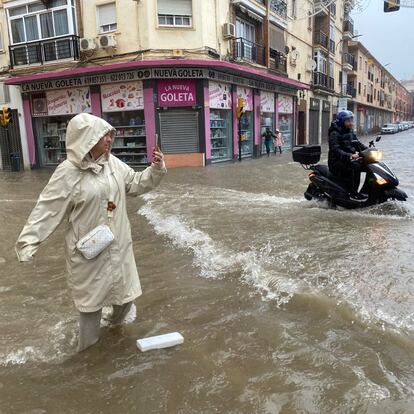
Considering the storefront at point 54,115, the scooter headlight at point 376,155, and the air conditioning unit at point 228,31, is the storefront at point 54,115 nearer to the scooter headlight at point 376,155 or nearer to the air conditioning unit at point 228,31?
the air conditioning unit at point 228,31

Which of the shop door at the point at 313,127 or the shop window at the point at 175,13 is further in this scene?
the shop door at the point at 313,127

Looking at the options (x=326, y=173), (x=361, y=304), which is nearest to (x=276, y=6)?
(x=326, y=173)

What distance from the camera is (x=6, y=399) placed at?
9.53 feet

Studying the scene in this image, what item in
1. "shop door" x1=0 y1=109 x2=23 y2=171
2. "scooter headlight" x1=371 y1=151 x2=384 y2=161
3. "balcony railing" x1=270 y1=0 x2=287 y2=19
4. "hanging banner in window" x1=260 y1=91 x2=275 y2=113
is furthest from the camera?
"balcony railing" x1=270 y1=0 x2=287 y2=19

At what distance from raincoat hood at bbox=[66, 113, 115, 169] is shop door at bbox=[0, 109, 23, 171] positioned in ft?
64.6

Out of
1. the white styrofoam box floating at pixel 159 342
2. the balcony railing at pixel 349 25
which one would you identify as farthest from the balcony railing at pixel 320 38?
the white styrofoam box floating at pixel 159 342

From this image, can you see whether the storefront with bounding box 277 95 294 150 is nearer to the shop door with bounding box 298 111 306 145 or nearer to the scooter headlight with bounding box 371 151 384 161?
the shop door with bounding box 298 111 306 145

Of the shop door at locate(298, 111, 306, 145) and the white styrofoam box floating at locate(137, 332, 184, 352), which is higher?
the shop door at locate(298, 111, 306, 145)

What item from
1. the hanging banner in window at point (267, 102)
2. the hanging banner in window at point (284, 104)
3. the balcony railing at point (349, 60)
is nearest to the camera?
the hanging banner in window at point (267, 102)

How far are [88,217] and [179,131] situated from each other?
51.2 ft

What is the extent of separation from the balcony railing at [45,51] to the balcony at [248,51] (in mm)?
6600

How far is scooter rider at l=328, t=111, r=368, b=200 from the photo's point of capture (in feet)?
25.0

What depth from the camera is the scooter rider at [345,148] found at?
7.61 meters

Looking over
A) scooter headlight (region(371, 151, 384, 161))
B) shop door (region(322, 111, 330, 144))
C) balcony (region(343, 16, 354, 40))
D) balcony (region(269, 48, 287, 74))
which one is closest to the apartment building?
balcony (region(269, 48, 287, 74))
